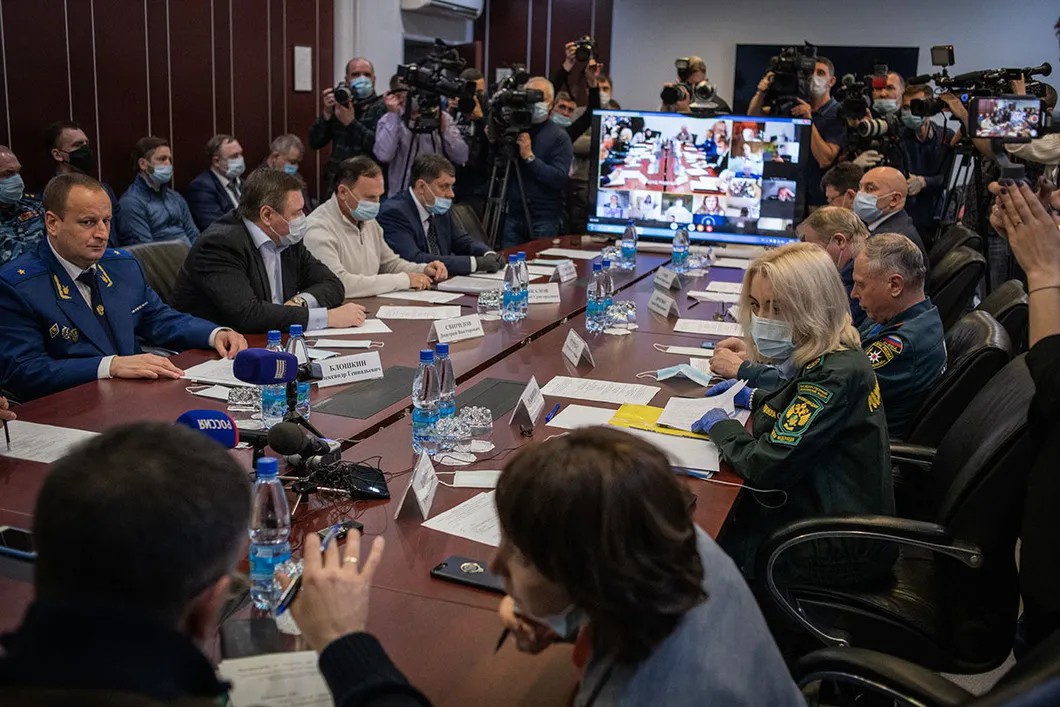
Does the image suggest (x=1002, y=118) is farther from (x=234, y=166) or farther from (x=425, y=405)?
(x=234, y=166)

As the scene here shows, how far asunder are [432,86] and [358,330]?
2966 millimetres

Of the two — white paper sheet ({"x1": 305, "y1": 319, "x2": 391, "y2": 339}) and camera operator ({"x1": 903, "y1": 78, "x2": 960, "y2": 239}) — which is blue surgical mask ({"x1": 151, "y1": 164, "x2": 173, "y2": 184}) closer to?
white paper sheet ({"x1": 305, "y1": 319, "x2": 391, "y2": 339})

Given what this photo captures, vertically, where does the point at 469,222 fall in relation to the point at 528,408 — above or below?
above

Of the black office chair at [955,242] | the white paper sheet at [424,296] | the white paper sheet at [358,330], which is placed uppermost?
the black office chair at [955,242]

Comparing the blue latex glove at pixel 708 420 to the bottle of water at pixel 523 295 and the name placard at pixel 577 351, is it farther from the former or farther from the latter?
the bottle of water at pixel 523 295

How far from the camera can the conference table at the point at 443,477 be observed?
1343 mm

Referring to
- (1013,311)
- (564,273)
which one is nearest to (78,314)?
(564,273)

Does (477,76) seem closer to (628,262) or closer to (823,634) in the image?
(628,262)

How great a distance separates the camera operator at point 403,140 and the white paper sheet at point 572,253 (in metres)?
1.14

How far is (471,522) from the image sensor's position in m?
1.80

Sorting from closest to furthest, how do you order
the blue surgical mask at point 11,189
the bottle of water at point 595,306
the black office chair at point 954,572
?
1. the black office chair at point 954,572
2. the bottle of water at point 595,306
3. the blue surgical mask at point 11,189

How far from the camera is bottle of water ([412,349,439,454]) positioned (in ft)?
7.19

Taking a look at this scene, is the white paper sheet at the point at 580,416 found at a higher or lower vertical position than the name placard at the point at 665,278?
lower

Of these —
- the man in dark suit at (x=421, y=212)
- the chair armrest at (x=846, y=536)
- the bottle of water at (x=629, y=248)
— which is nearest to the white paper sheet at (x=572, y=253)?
the bottle of water at (x=629, y=248)
